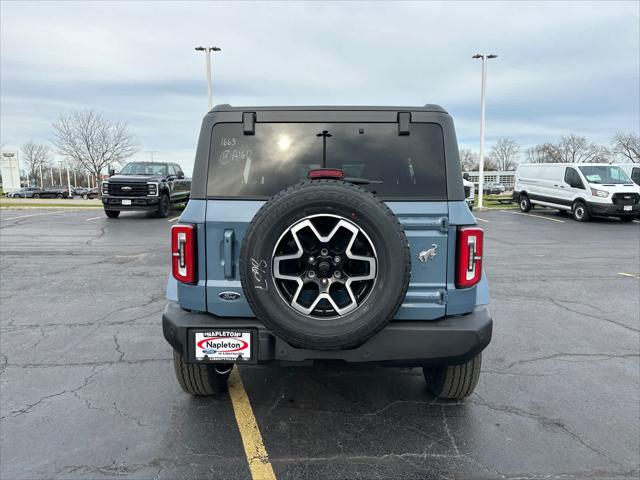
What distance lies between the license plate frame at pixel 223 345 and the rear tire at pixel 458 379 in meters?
1.42

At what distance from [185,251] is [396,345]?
4.60ft

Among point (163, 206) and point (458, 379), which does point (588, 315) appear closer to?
point (458, 379)

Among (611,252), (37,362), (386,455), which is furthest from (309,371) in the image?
(611,252)

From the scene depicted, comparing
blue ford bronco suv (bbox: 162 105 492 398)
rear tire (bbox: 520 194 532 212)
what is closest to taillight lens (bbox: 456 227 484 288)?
blue ford bronco suv (bbox: 162 105 492 398)

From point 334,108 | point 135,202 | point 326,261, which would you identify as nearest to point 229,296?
point 326,261

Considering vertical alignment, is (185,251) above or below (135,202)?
below

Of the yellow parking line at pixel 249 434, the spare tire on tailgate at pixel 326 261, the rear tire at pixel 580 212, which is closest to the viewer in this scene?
the spare tire on tailgate at pixel 326 261

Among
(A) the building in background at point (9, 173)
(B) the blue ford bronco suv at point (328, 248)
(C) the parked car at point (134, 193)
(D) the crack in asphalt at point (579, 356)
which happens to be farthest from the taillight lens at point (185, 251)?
(A) the building in background at point (9, 173)

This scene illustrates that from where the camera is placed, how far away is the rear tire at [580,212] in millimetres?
16328

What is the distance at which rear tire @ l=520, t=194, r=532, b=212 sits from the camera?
2005 centimetres

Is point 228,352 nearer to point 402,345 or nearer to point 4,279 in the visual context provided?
point 402,345

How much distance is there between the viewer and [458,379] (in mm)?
3168

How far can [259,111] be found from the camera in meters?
2.93

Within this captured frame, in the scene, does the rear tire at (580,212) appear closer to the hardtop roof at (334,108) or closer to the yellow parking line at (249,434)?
the hardtop roof at (334,108)
